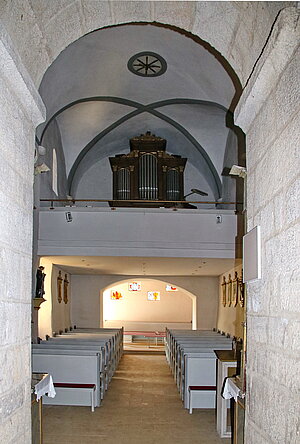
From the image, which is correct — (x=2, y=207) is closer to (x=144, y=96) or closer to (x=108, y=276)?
(x=144, y=96)

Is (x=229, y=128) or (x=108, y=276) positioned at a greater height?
(x=229, y=128)

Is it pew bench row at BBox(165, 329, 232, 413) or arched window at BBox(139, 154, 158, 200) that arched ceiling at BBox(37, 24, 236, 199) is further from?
pew bench row at BBox(165, 329, 232, 413)

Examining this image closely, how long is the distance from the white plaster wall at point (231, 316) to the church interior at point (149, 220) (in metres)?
0.11

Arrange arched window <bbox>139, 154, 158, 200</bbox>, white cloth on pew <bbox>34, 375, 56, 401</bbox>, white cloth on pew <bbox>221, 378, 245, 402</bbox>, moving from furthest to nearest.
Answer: arched window <bbox>139, 154, 158, 200</bbox> < white cloth on pew <bbox>34, 375, 56, 401</bbox> < white cloth on pew <bbox>221, 378, 245, 402</bbox>

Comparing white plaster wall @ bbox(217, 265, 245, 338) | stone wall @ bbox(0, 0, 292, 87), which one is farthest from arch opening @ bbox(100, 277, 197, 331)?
stone wall @ bbox(0, 0, 292, 87)

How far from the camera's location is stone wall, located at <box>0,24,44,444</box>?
2889mm

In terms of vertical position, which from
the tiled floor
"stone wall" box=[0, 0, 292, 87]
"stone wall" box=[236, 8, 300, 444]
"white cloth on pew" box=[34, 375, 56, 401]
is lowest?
the tiled floor

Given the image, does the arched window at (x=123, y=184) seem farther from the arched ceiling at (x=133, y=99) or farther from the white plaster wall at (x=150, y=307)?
the white plaster wall at (x=150, y=307)

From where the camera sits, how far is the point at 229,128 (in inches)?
532

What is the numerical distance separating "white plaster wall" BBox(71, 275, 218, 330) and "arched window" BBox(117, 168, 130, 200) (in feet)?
13.8

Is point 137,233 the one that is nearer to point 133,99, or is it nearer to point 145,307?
point 133,99

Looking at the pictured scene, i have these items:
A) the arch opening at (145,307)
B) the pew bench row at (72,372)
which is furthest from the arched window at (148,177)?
the arch opening at (145,307)

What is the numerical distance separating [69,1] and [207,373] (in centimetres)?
693

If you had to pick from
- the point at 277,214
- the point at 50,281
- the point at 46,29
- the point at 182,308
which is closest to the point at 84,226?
the point at 50,281
